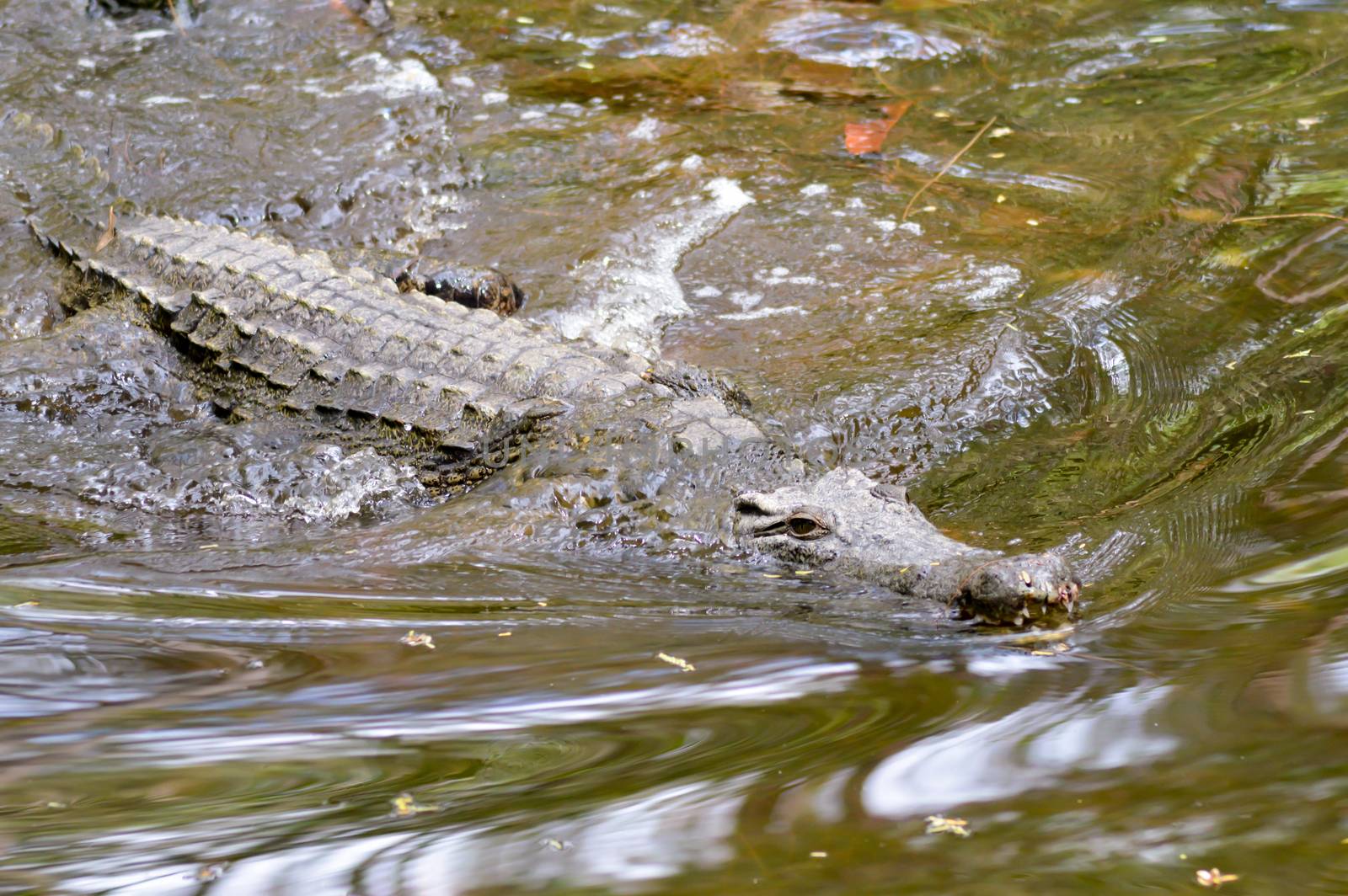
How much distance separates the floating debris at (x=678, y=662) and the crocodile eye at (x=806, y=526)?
3.20 ft

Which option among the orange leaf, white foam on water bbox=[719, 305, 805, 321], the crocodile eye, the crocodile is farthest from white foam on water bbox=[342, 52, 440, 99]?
the crocodile eye

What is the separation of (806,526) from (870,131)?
12.7 ft

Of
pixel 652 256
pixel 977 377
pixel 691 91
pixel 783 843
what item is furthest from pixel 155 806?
pixel 691 91

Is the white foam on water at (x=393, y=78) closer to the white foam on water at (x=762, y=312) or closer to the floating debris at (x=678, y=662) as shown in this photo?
the white foam on water at (x=762, y=312)

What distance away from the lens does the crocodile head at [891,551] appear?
2.98 metres

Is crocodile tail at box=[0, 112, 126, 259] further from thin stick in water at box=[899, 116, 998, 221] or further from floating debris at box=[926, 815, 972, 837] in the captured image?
floating debris at box=[926, 815, 972, 837]

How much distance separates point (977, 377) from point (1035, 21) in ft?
15.0

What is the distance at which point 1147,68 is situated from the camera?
24.0 feet

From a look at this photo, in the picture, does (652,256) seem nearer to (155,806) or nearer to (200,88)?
(200,88)

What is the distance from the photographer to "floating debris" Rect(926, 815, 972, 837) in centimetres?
191

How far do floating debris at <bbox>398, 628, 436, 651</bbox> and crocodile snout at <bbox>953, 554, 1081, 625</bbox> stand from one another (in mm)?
1446

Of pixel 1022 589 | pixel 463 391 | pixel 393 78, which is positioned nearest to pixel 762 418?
pixel 463 391

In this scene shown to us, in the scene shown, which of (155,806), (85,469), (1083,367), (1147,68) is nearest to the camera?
(155,806)

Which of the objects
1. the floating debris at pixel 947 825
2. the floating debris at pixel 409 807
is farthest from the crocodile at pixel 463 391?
the floating debris at pixel 409 807
